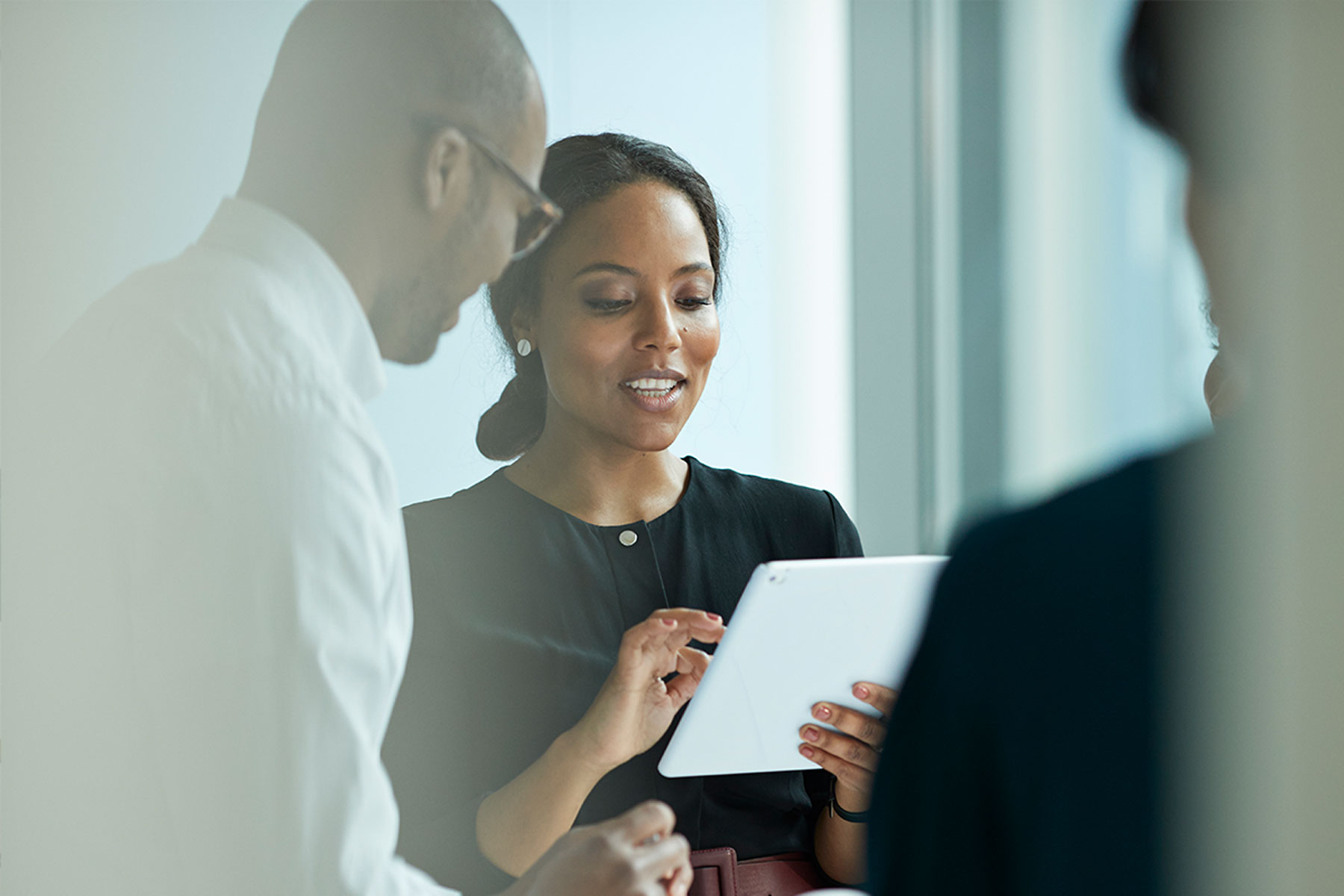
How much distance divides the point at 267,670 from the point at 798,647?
441 mm

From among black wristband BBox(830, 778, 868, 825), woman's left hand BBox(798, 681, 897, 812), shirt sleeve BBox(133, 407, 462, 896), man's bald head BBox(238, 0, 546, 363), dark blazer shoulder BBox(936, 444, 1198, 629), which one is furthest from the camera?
black wristband BBox(830, 778, 868, 825)

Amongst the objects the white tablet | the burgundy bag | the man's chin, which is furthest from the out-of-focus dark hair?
the burgundy bag

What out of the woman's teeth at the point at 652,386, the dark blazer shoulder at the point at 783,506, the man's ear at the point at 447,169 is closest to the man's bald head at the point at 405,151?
the man's ear at the point at 447,169

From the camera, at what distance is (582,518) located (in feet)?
3.80

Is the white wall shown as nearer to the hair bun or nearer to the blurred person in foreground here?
the hair bun

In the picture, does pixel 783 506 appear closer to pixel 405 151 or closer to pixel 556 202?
pixel 556 202

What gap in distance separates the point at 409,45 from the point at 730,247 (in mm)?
477

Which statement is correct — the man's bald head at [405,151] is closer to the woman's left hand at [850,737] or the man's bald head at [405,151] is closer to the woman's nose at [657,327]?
the woman's nose at [657,327]

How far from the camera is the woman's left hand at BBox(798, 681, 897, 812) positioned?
0.98 meters

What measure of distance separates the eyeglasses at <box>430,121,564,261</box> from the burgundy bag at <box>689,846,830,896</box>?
62 cm

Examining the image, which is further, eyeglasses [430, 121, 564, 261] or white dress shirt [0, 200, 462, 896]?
eyeglasses [430, 121, 564, 261]

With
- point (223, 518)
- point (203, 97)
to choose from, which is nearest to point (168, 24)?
point (203, 97)

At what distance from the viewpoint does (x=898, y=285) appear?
1351 mm

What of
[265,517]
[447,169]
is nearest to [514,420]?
[447,169]
